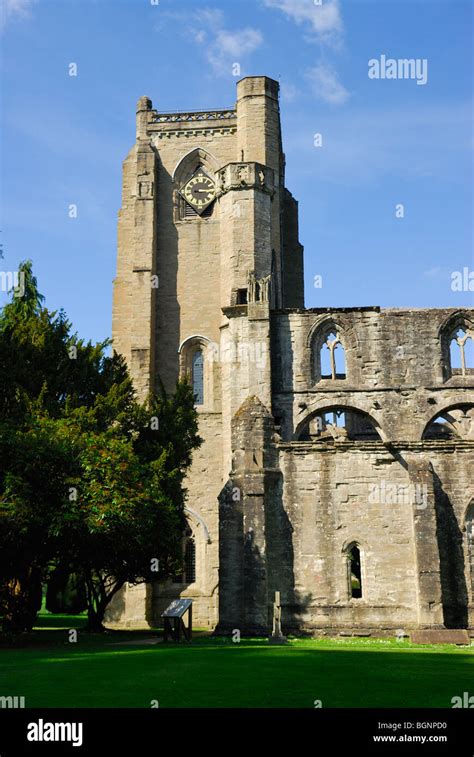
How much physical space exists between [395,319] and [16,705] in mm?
24261

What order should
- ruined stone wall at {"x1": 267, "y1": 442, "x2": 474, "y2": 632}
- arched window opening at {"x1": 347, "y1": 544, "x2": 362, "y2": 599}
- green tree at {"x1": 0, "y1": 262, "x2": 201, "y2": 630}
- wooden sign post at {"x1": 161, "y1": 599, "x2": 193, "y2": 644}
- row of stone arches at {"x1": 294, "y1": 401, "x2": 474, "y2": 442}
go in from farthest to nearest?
1. row of stone arches at {"x1": 294, "y1": 401, "x2": 474, "y2": 442}
2. arched window opening at {"x1": 347, "y1": 544, "x2": 362, "y2": 599}
3. ruined stone wall at {"x1": 267, "y1": 442, "x2": 474, "y2": 632}
4. wooden sign post at {"x1": 161, "y1": 599, "x2": 193, "y2": 644}
5. green tree at {"x1": 0, "y1": 262, "x2": 201, "y2": 630}

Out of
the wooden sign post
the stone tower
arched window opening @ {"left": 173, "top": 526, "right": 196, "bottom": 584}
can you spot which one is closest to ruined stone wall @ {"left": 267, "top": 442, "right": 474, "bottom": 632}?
the wooden sign post

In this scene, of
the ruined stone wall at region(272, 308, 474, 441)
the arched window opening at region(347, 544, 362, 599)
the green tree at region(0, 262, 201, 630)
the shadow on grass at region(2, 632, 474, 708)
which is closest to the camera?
the shadow on grass at region(2, 632, 474, 708)

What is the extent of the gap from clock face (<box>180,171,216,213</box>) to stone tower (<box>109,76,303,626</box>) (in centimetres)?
26

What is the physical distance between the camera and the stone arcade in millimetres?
27453

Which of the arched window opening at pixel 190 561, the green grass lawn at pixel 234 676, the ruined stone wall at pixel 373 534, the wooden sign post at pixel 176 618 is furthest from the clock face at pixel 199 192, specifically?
the green grass lawn at pixel 234 676

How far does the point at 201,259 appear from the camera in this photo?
43.8 meters

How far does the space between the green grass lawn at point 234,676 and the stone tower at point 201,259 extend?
60.9 ft

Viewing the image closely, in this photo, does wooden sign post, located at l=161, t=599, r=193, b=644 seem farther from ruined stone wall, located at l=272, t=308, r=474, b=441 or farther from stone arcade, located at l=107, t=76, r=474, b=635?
ruined stone wall, located at l=272, t=308, r=474, b=441

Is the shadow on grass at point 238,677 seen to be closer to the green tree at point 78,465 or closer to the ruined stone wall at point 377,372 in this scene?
the green tree at point 78,465

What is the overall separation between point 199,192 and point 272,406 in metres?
17.2

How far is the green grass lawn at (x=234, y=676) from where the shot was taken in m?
10.9
